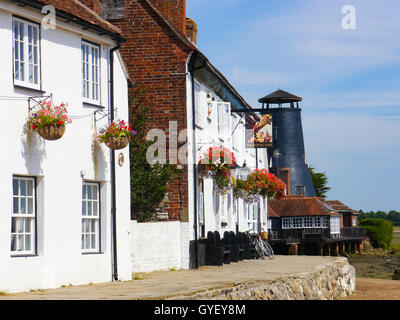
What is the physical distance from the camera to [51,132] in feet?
45.4

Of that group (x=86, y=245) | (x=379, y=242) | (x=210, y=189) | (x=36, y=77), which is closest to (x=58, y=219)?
(x=86, y=245)

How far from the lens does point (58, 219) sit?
1479cm

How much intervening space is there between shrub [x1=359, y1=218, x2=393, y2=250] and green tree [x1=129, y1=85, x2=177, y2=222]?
206ft

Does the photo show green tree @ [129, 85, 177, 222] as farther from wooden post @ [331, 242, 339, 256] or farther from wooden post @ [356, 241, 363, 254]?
wooden post @ [356, 241, 363, 254]

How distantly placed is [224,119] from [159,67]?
6360mm

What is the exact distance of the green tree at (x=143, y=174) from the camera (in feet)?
72.1

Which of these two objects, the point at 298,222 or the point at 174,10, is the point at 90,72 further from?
the point at 298,222

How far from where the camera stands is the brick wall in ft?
73.4

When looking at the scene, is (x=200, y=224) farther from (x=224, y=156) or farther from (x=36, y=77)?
(x=36, y=77)

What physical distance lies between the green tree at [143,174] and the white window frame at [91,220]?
5.16 m

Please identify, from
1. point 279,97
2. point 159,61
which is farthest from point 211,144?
point 279,97

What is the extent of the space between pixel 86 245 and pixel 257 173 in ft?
48.2

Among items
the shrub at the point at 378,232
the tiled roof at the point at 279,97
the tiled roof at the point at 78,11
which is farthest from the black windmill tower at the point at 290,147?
the tiled roof at the point at 78,11
